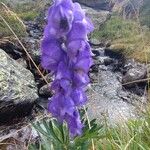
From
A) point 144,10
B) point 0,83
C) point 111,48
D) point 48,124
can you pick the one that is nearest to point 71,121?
point 48,124

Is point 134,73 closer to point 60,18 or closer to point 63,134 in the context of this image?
point 63,134

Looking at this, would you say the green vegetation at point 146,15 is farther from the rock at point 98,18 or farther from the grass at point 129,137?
the grass at point 129,137

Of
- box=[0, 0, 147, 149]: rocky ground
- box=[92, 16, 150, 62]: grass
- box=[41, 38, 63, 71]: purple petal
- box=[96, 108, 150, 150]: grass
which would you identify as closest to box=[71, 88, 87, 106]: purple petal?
box=[41, 38, 63, 71]: purple petal

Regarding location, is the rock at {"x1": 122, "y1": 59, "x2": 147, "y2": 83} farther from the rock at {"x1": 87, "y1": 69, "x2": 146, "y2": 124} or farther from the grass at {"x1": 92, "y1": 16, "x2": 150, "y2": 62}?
the grass at {"x1": 92, "y1": 16, "x2": 150, "y2": 62}

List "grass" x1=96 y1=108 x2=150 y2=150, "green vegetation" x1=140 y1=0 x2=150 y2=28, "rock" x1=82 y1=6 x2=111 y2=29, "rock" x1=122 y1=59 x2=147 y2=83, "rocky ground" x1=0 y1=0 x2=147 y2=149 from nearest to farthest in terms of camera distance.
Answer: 1. "grass" x1=96 y1=108 x2=150 y2=150
2. "rocky ground" x1=0 y1=0 x2=147 y2=149
3. "rock" x1=122 y1=59 x2=147 y2=83
4. "green vegetation" x1=140 y1=0 x2=150 y2=28
5. "rock" x1=82 y1=6 x2=111 y2=29

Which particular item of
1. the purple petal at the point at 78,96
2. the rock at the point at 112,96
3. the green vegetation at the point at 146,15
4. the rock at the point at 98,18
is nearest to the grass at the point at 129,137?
the purple petal at the point at 78,96

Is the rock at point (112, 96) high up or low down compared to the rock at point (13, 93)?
down

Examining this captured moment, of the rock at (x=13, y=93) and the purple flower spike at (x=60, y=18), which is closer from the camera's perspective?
the purple flower spike at (x=60, y=18)
